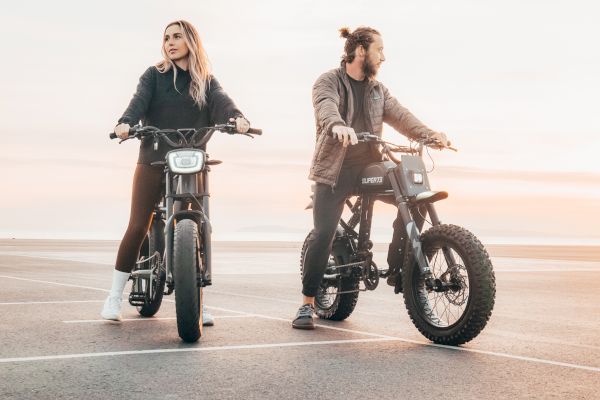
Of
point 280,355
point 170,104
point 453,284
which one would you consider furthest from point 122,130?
point 453,284

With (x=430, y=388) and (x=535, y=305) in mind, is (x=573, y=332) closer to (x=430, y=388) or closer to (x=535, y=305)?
(x=535, y=305)

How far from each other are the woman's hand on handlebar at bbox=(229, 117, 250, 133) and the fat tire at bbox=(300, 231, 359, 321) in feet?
4.06

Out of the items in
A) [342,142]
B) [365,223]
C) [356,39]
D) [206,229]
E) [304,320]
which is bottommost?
[304,320]

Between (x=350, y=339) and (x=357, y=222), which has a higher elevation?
(x=357, y=222)

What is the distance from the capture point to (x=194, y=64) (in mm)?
6449

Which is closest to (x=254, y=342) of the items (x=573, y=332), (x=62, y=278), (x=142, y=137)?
(x=142, y=137)

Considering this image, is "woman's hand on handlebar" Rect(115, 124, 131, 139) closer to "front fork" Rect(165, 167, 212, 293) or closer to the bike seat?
"front fork" Rect(165, 167, 212, 293)

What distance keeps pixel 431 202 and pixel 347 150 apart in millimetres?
859

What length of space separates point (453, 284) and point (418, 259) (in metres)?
0.34

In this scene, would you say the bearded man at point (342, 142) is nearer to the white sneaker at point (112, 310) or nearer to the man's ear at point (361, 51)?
the man's ear at point (361, 51)

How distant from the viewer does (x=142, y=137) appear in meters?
6.31

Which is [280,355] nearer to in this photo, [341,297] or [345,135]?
[345,135]

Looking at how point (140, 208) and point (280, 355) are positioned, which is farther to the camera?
point (140, 208)

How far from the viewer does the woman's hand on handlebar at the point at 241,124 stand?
6055 millimetres
